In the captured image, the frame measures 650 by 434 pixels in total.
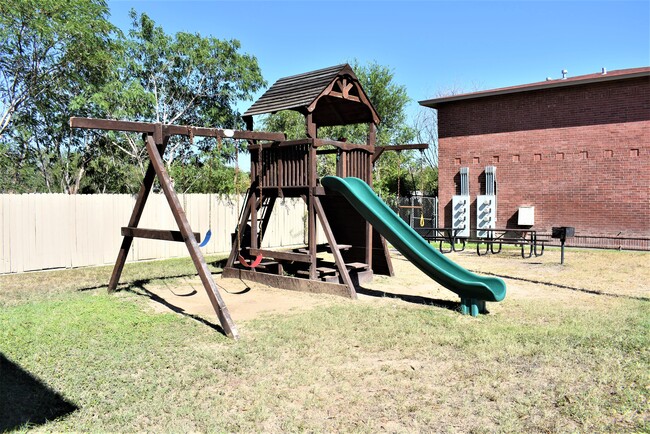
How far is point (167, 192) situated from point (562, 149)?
15.3 m

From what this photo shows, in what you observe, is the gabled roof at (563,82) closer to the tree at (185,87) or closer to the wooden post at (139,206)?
the tree at (185,87)

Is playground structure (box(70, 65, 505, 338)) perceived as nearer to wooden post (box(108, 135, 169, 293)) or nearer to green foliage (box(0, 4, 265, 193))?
wooden post (box(108, 135, 169, 293))

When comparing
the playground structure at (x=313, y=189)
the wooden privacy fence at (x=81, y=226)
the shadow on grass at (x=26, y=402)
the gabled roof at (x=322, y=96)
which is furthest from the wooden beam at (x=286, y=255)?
the shadow on grass at (x=26, y=402)

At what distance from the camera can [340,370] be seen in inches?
188

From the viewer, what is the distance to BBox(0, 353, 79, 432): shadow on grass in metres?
3.69

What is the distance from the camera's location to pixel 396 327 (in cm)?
629

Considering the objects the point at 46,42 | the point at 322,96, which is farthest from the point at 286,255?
the point at 46,42

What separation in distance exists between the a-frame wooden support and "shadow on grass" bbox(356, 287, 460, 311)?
326cm

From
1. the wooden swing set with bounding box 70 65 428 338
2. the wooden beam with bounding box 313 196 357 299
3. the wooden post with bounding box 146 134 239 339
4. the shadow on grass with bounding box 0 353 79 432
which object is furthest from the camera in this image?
the wooden swing set with bounding box 70 65 428 338

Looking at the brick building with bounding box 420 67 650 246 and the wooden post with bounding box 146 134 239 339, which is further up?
the brick building with bounding box 420 67 650 246

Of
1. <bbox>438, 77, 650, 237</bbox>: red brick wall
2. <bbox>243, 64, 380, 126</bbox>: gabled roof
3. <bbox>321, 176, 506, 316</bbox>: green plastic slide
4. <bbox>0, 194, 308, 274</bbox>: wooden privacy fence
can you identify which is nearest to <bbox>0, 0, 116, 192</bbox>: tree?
<bbox>0, 194, 308, 274</bbox>: wooden privacy fence

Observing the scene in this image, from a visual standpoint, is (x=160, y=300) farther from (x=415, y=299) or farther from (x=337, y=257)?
(x=415, y=299)

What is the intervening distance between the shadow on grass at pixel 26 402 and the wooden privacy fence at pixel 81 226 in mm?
5740

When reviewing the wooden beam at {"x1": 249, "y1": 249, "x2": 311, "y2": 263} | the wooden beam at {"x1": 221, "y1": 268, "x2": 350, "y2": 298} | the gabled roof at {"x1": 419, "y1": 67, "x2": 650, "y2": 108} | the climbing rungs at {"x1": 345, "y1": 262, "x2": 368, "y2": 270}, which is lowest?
the wooden beam at {"x1": 221, "y1": 268, "x2": 350, "y2": 298}
